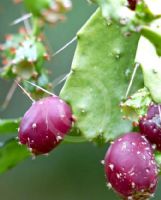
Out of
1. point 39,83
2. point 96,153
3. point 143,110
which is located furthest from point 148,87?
point 96,153

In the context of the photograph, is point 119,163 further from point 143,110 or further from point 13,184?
point 13,184

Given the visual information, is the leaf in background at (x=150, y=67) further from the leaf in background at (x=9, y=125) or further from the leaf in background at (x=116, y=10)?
the leaf in background at (x=9, y=125)

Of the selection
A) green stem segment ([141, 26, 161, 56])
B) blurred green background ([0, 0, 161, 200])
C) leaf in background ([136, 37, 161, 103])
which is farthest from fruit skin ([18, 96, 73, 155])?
blurred green background ([0, 0, 161, 200])

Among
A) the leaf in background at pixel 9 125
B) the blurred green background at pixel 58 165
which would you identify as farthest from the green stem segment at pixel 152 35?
the blurred green background at pixel 58 165

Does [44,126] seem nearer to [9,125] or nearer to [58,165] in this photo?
[9,125]

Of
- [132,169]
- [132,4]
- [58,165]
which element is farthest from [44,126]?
[58,165]
